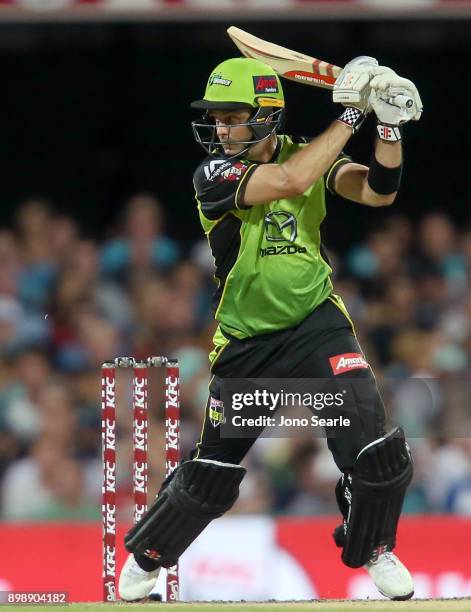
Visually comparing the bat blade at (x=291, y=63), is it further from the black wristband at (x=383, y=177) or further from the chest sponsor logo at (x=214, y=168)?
the chest sponsor logo at (x=214, y=168)

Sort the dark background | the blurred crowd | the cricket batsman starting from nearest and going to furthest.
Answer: the cricket batsman → the blurred crowd → the dark background

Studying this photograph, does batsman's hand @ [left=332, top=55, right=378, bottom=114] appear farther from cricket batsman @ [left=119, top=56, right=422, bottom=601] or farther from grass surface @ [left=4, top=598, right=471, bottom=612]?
grass surface @ [left=4, top=598, right=471, bottom=612]

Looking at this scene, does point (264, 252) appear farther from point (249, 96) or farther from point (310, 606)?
point (310, 606)

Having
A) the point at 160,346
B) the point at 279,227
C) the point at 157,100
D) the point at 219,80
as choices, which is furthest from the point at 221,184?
the point at 157,100

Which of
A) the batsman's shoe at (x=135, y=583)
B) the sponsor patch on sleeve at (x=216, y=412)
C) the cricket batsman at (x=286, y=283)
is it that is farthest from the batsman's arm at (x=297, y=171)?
the batsman's shoe at (x=135, y=583)

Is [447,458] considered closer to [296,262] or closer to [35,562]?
[35,562]

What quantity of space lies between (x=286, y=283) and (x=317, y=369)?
0.29m

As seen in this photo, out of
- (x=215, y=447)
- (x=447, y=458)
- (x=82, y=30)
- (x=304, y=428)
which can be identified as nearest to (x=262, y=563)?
(x=304, y=428)

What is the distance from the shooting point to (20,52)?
32.7 feet

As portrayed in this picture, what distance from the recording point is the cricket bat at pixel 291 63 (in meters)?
5.24

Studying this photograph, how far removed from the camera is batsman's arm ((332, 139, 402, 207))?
504cm

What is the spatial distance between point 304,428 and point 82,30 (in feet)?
12.6

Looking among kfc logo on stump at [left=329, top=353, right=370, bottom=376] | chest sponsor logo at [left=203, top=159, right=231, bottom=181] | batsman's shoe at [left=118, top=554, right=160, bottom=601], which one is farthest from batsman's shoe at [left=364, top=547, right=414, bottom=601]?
chest sponsor logo at [left=203, top=159, right=231, bottom=181]

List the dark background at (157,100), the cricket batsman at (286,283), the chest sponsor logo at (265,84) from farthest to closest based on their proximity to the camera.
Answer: the dark background at (157,100), the chest sponsor logo at (265,84), the cricket batsman at (286,283)
